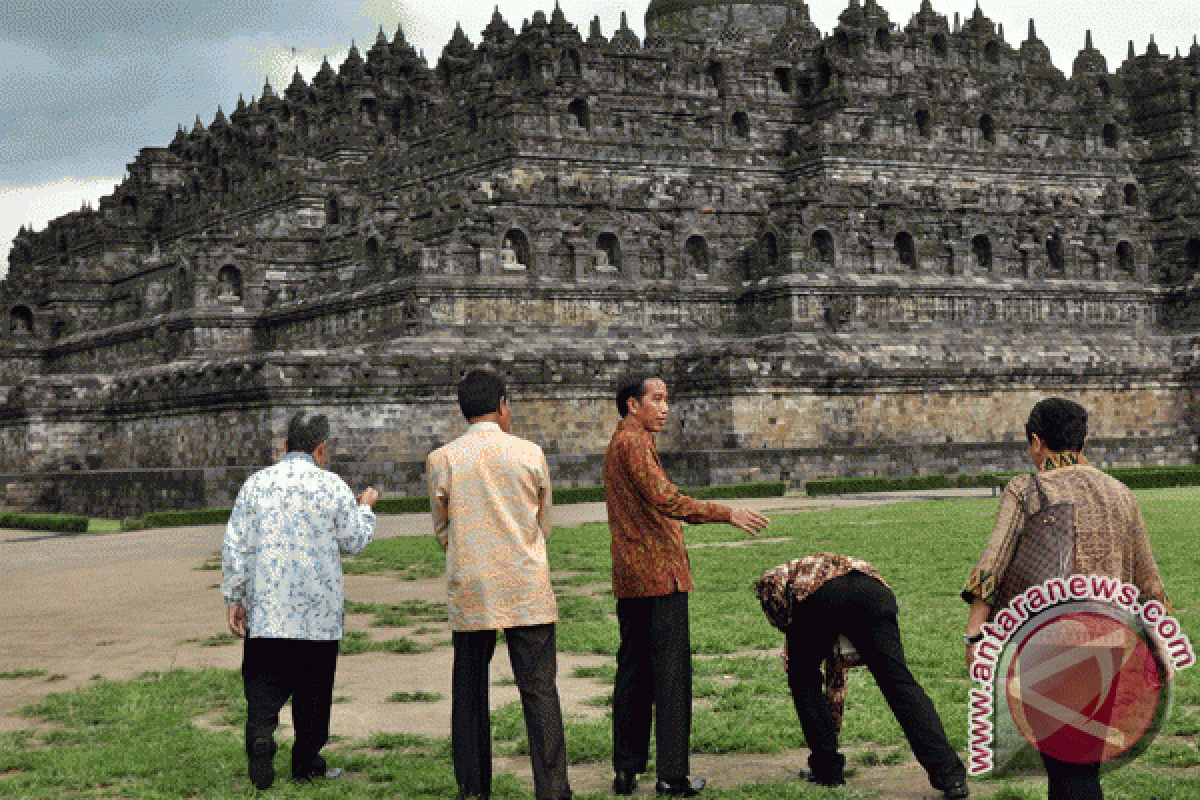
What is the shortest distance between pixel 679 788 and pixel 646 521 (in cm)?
158

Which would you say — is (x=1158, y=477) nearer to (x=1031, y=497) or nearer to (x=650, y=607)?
(x=650, y=607)

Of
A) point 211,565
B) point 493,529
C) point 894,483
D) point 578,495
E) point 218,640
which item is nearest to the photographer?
point 493,529

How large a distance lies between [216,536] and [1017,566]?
23006mm

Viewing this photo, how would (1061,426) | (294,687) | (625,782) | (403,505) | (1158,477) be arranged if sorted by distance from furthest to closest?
(1158,477) < (403,505) < (294,687) < (625,782) < (1061,426)

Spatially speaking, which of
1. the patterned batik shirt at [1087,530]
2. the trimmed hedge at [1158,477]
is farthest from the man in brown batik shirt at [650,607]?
the trimmed hedge at [1158,477]

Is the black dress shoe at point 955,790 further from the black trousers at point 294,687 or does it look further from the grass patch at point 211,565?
the grass patch at point 211,565

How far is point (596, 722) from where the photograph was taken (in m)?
10.8

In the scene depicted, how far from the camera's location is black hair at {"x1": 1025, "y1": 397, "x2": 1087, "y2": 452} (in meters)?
7.52

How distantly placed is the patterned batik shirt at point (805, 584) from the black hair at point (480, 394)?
6.35ft

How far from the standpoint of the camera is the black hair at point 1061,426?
7.52 metres

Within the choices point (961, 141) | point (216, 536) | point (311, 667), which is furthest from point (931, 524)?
point (961, 141)

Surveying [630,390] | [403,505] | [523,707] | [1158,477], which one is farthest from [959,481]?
[523,707]

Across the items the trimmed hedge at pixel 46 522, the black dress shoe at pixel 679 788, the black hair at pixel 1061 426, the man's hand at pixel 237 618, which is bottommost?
the black dress shoe at pixel 679 788

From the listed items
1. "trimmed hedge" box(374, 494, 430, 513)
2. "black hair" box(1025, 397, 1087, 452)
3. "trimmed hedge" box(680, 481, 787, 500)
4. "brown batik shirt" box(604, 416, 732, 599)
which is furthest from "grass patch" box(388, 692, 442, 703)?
"trimmed hedge" box(680, 481, 787, 500)
